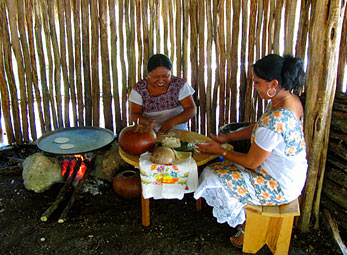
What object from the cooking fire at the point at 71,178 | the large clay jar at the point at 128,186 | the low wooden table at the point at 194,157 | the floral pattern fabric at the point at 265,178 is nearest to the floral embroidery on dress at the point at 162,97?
the low wooden table at the point at 194,157

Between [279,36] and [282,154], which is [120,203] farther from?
[279,36]

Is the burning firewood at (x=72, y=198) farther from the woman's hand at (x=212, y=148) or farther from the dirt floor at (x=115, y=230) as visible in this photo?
the woman's hand at (x=212, y=148)

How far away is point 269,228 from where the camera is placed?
2.26 metres

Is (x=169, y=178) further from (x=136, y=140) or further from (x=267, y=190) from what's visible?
(x=267, y=190)

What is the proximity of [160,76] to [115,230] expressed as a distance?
5.40 ft

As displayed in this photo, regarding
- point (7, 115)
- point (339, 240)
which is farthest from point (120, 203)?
point (7, 115)

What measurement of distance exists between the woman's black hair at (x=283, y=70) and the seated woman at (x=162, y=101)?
1.31 metres

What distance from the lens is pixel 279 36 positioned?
3240 millimetres

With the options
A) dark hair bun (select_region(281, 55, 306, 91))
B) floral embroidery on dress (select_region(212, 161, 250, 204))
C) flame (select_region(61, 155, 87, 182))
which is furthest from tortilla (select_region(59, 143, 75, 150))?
dark hair bun (select_region(281, 55, 306, 91))

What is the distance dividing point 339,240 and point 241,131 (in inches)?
49.0

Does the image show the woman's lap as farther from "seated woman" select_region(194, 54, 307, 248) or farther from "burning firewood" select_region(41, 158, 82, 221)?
"burning firewood" select_region(41, 158, 82, 221)

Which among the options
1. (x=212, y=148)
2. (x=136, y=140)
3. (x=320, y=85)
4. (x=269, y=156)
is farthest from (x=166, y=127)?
(x=320, y=85)

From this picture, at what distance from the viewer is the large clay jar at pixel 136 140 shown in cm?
232

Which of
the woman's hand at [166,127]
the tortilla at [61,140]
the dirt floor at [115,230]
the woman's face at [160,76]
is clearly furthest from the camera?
the tortilla at [61,140]
